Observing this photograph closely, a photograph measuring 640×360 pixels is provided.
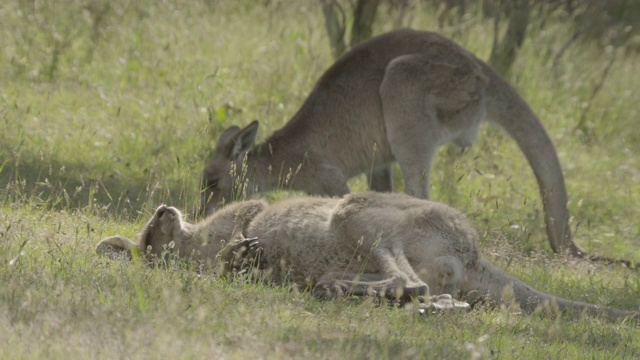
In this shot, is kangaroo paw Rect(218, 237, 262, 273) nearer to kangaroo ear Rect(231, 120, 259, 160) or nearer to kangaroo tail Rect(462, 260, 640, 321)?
kangaroo tail Rect(462, 260, 640, 321)

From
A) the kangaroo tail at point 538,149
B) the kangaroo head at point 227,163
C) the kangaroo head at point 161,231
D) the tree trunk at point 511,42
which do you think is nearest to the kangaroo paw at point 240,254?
the kangaroo head at point 161,231

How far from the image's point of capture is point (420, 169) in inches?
303

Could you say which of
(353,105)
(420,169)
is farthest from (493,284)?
(353,105)

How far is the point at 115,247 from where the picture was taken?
5672 mm

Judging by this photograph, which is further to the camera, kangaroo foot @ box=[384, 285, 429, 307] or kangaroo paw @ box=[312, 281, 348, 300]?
kangaroo paw @ box=[312, 281, 348, 300]

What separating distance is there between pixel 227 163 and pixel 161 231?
2.09 metres

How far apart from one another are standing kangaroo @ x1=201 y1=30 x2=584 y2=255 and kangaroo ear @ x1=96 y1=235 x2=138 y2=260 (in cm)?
191

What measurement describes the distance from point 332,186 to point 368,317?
307 cm

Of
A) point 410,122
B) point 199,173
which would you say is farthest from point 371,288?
point 199,173

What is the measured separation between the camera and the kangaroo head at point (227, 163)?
7.78 m

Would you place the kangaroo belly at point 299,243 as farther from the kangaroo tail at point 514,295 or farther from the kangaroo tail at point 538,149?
the kangaroo tail at point 538,149

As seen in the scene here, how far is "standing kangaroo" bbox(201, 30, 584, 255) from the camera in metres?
7.72

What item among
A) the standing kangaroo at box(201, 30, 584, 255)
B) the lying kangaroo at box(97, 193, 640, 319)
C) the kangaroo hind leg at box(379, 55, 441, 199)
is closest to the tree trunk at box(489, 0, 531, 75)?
the standing kangaroo at box(201, 30, 584, 255)

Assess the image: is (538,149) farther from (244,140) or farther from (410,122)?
(244,140)
